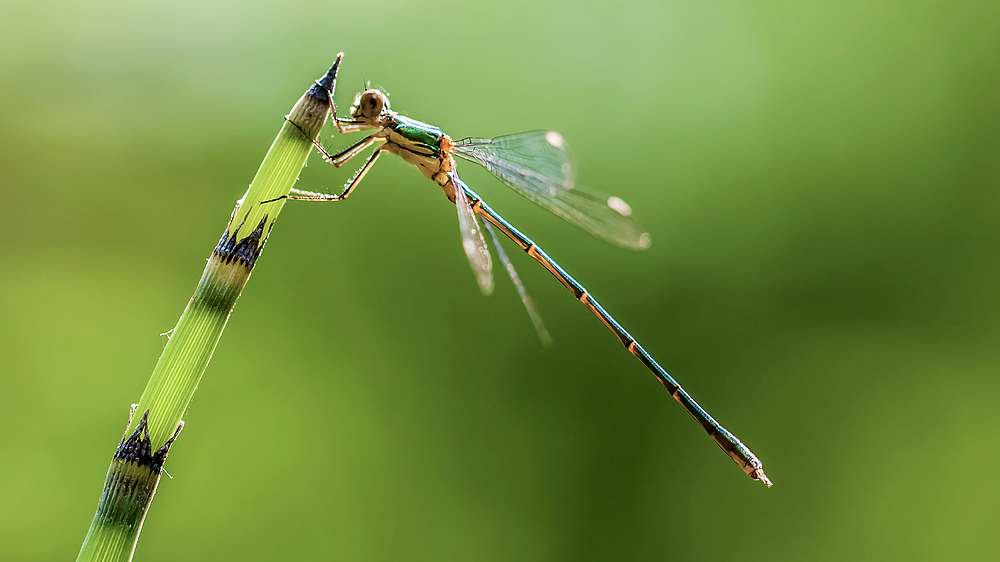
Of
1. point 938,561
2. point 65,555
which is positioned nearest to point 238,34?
point 65,555

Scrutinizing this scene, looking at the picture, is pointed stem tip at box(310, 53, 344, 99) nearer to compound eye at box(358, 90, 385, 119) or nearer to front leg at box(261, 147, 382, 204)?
front leg at box(261, 147, 382, 204)

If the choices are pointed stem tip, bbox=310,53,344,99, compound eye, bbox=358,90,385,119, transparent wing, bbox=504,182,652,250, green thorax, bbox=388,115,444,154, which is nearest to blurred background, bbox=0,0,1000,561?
transparent wing, bbox=504,182,652,250

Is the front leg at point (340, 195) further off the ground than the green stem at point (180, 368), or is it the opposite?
the front leg at point (340, 195)

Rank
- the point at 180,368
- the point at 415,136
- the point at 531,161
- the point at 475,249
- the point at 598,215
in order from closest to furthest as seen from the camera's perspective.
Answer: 1. the point at 180,368
2. the point at 475,249
3. the point at 415,136
4. the point at 531,161
5. the point at 598,215

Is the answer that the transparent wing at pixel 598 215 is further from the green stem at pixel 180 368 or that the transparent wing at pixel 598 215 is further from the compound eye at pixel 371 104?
the green stem at pixel 180 368

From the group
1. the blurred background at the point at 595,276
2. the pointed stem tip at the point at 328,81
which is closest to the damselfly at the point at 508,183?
the pointed stem tip at the point at 328,81

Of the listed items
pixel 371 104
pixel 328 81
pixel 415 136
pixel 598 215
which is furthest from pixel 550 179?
pixel 328 81

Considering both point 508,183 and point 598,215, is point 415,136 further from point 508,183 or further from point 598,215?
point 598,215

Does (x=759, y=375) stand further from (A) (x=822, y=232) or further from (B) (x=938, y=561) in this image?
(B) (x=938, y=561)
